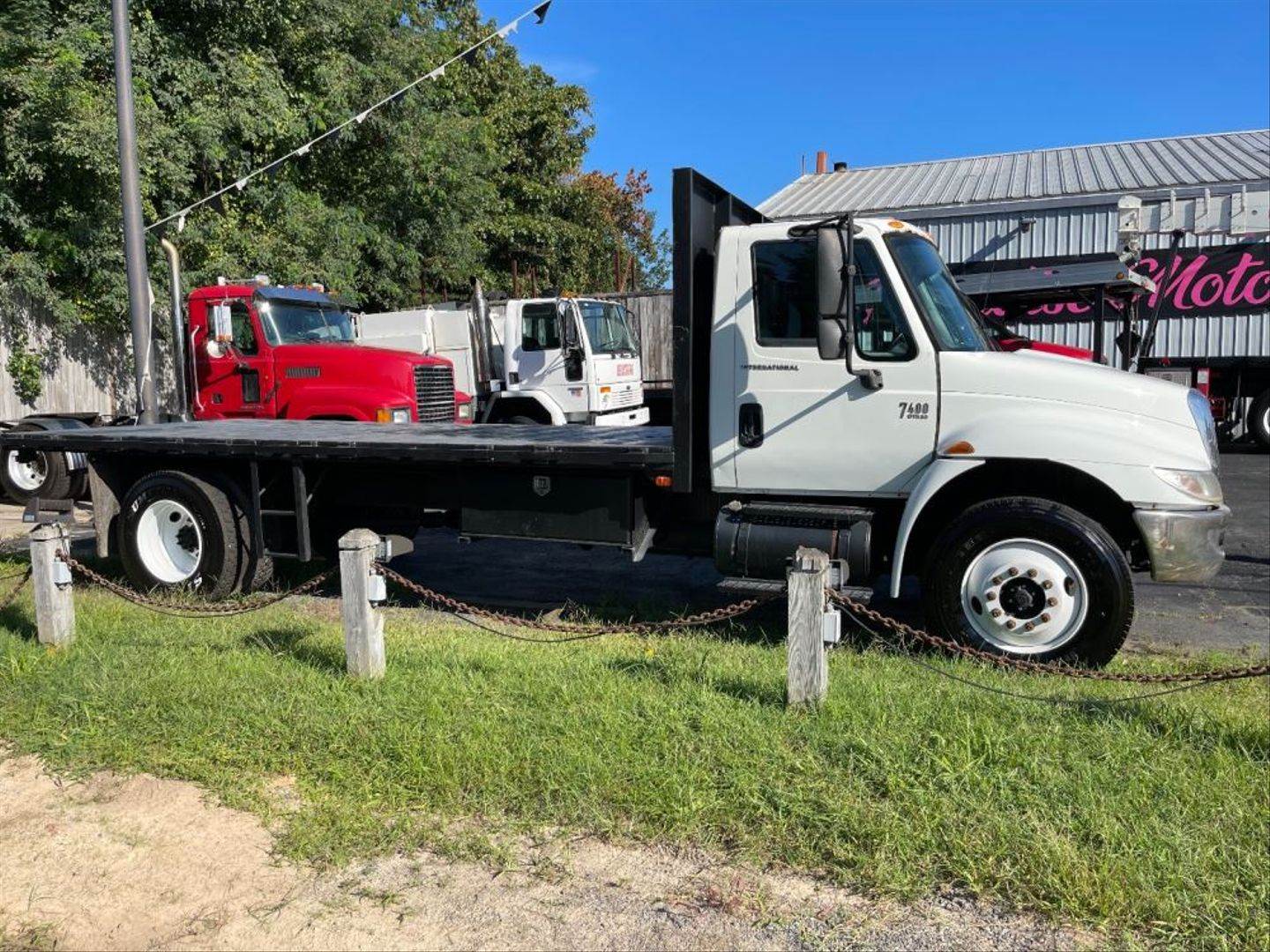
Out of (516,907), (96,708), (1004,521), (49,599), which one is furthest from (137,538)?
(1004,521)

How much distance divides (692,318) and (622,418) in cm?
918

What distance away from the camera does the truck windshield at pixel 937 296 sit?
5953mm

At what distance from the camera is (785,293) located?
6.16 m

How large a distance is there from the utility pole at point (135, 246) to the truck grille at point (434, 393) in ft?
9.69

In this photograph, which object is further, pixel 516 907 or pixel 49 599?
pixel 49 599

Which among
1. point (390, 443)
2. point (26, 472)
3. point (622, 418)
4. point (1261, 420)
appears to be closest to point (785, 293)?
point (390, 443)

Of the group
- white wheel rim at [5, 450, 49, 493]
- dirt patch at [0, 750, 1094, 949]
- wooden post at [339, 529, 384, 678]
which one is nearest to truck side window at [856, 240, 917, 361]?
wooden post at [339, 529, 384, 678]

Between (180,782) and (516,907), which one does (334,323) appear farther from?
(516,907)

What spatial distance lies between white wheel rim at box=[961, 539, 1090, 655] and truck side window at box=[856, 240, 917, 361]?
1262mm

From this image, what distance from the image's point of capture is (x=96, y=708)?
16.8 ft

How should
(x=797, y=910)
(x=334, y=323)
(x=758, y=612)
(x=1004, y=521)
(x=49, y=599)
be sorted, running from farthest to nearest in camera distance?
(x=334, y=323) → (x=758, y=612) → (x=49, y=599) → (x=1004, y=521) → (x=797, y=910)

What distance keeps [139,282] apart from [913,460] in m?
9.24

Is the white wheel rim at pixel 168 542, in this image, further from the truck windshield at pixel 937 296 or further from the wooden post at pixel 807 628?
the truck windshield at pixel 937 296

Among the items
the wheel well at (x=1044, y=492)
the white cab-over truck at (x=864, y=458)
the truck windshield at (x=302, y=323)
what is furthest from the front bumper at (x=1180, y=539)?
the truck windshield at (x=302, y=323)
